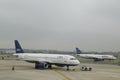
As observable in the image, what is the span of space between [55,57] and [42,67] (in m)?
3.70

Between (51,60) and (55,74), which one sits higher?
(51,60)

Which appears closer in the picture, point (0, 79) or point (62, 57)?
point (0, 79)

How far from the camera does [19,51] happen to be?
6900 centimetres

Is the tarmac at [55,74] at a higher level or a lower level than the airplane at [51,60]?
lower

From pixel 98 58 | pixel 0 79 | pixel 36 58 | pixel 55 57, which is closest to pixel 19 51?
pixel 36 58

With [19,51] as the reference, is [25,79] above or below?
below

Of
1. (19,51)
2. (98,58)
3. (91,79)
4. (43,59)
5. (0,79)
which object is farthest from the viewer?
(98,58)

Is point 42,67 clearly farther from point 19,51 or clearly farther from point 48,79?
point 48,79

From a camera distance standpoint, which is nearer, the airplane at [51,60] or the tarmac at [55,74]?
the tarmac at [55,74]

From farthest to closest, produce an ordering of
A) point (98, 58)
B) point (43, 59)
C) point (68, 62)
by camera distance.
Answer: point (98, 58), point (43, 59), point (68, 62)

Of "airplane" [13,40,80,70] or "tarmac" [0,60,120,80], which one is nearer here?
"tarmac" [0,60,120,80]

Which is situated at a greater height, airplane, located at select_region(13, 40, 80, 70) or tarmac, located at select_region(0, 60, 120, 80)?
airplane, located at select_region(13, 40, 80, 70)

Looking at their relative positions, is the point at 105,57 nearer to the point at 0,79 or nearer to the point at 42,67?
the point at 42,67

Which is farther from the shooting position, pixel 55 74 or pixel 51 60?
pixel 51 60
